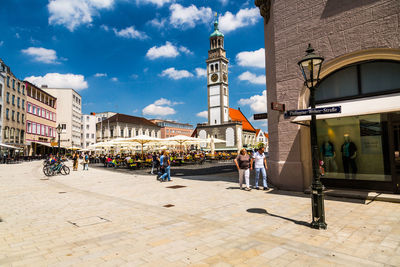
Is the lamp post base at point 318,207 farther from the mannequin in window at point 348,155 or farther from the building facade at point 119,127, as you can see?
the building facade at point 119,127

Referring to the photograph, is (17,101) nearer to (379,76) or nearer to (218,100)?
(218,100)

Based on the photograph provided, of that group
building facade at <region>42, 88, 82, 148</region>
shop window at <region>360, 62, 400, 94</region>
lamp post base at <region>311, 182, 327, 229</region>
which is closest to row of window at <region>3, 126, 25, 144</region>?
building facade at <region>42, 88, 82, 148</region>

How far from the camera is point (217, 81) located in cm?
6981

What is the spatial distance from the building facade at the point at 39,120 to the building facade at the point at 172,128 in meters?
56.6

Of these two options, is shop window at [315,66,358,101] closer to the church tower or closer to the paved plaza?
the paved plaza

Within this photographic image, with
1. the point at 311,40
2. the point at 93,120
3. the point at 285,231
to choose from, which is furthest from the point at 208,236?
the point at 93,120

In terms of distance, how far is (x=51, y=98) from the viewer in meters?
59.1

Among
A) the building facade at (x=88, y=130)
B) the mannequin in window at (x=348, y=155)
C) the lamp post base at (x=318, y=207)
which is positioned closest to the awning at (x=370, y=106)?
the mannequin in window at (x=348, y=155)

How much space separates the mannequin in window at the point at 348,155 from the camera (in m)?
9.60

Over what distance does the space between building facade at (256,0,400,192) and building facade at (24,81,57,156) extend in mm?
45922

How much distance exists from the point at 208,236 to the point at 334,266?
2165mm

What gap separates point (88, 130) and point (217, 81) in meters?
48.5

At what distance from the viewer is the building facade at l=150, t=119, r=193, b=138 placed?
113950mm

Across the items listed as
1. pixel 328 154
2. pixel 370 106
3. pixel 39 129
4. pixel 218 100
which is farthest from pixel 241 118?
Result: pixel 370 106
